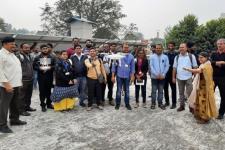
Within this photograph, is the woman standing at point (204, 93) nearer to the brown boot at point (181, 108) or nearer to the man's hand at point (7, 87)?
the brown boot at point (181, 108)

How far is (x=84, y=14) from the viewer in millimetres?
49312

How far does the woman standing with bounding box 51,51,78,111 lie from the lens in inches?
331

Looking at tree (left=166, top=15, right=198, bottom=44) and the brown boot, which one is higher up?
tree (left=166, top=15, right=198, bottom=44)

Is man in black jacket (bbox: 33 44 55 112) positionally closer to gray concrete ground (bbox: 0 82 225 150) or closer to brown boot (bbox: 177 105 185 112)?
gray concrete ground (bbox: 0 82 225 150)

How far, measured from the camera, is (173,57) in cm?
889

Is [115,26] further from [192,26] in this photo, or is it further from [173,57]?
[173,57]

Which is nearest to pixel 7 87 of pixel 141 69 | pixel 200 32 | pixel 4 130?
pixel 4 130

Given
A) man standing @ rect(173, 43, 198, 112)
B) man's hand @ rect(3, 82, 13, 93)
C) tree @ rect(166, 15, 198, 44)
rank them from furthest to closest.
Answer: tree @ rect(166, 15, 198, 44) < man standing @ rect(173, 43, 198, 112) < man's hand @ rect(3, 82, 13, 93)

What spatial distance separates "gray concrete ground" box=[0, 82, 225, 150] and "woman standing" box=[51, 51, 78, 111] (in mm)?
280


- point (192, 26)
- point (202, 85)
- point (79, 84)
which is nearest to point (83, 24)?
point (192, 26)

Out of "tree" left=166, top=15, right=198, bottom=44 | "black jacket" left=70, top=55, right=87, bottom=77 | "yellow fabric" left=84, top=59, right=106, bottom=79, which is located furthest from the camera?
"tree" left=166, top=15, right=198, bottom=44

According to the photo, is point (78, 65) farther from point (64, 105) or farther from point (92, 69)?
point (64, 105)

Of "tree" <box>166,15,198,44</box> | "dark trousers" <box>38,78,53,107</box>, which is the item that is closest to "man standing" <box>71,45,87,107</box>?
"dark trousers" <box>38,78,53,107</box>

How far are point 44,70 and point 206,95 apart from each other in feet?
12.9
